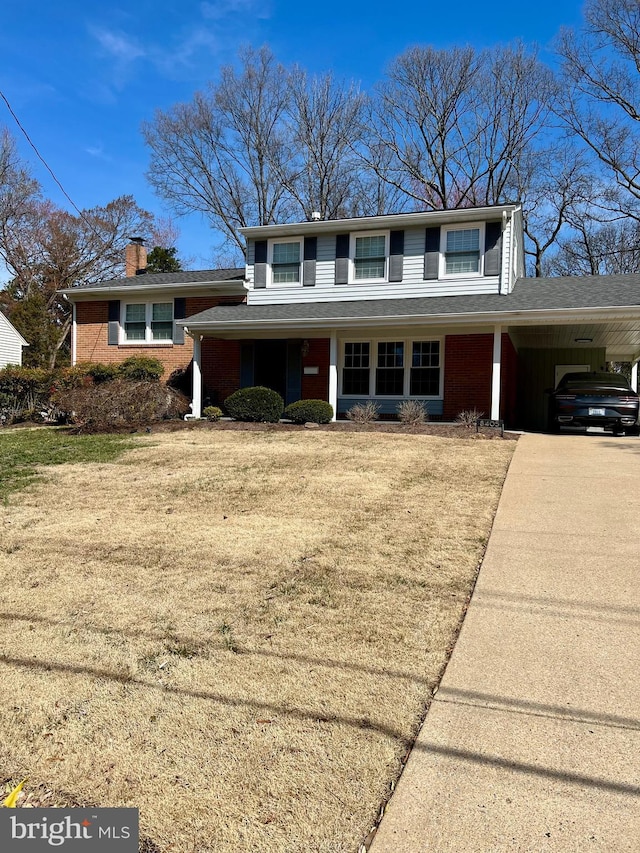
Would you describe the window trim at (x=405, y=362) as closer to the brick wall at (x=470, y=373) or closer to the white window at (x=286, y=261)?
the brick wall at (x=470, y=373)

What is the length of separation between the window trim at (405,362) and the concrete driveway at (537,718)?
11.0m

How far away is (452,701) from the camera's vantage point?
2.63m

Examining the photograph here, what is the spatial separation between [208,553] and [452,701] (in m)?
2.57

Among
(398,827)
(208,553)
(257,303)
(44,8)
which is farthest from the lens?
(257,303)

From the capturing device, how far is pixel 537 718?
251 cm

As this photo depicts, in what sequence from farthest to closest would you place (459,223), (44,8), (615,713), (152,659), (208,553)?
(459,223) < (44,8) < (208,553) < (152,659) < (615,713)

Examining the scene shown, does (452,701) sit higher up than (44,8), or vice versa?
(44,8)

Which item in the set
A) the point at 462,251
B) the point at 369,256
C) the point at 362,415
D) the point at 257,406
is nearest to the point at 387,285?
the point at 369,256

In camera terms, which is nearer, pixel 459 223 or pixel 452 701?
pixel 452 701

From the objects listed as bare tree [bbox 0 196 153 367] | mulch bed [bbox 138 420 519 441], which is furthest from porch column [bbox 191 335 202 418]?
bare tree [bbox 0 196 153 367]

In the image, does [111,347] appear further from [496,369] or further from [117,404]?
[496,369]

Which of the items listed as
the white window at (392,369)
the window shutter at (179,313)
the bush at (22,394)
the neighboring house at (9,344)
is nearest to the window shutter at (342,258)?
the white window at (392,369)

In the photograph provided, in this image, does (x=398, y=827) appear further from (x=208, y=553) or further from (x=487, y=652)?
(x=208, y=553)

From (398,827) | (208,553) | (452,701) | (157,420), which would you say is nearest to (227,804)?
(398,827)
